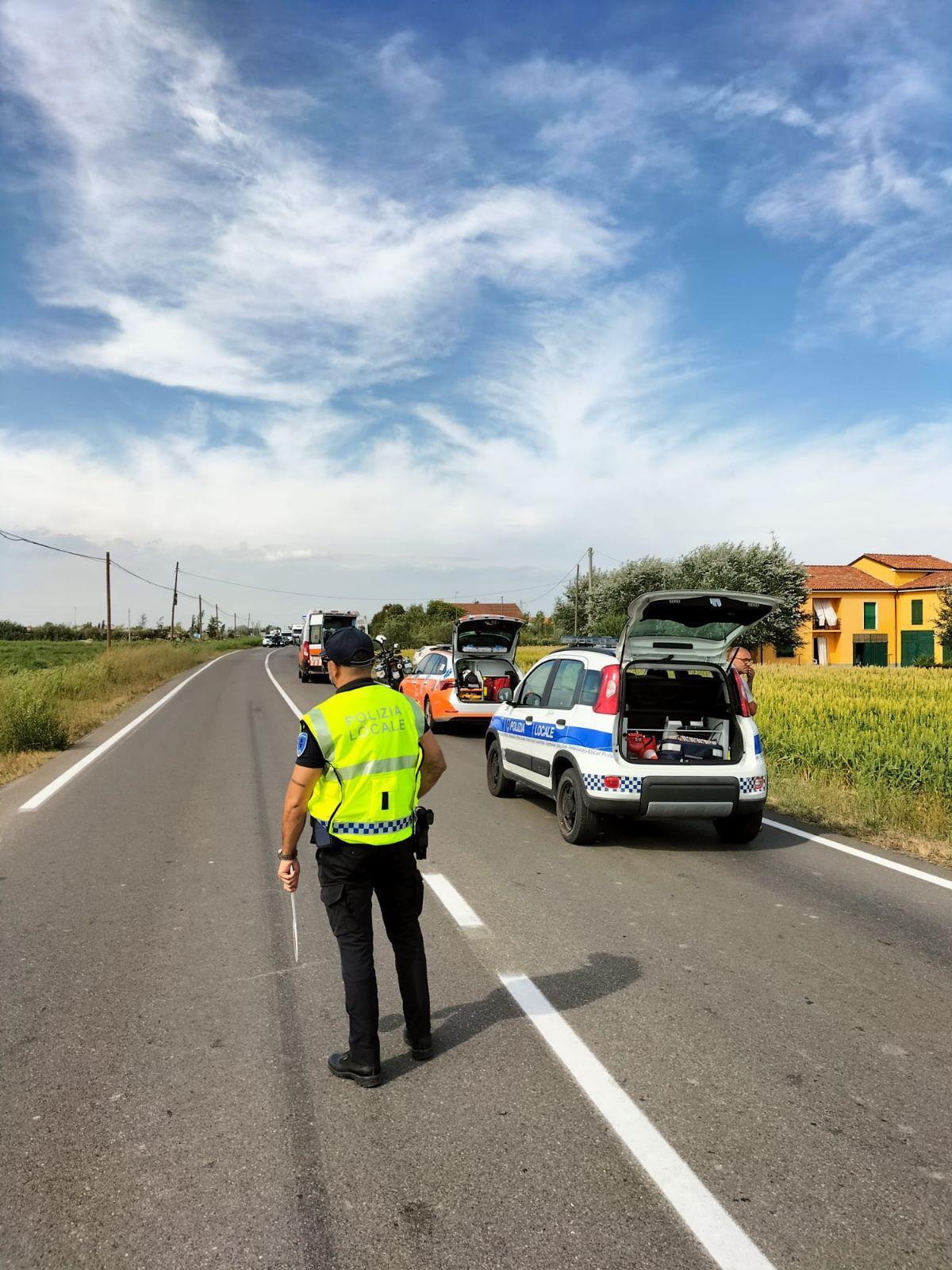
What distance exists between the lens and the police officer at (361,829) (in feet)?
11.7

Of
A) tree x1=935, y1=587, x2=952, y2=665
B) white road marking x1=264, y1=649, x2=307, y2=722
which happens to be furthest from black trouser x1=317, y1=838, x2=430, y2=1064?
tree x1=935, y1=587, x2=952, y2=665

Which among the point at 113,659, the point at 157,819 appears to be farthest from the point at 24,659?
the point at 157,819

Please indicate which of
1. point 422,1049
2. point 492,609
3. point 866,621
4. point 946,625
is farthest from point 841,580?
point 422,1049

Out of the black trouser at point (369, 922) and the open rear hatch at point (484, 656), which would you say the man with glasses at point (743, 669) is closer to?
the black trouser at point (369, 922)

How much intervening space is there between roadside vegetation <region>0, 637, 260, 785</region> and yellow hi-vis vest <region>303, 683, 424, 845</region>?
30.0ft

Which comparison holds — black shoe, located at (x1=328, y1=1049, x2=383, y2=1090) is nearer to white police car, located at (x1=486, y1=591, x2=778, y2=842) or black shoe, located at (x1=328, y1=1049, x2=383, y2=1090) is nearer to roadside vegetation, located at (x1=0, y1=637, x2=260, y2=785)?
white police car, located at (x1=486, y1=591, x2=778, y2=842)

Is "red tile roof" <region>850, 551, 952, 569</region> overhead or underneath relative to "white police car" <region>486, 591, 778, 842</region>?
overhead

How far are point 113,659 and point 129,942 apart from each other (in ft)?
89.8

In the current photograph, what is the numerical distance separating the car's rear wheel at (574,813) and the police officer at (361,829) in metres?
3.94

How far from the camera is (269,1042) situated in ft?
12.7

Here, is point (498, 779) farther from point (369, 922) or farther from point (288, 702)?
point (288, 702)

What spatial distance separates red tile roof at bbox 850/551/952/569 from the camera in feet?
211

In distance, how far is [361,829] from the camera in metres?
3.59

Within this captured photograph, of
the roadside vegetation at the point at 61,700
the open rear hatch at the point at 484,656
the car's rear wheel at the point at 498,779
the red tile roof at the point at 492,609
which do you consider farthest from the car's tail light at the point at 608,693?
the red tile roof at the point at 492,609
